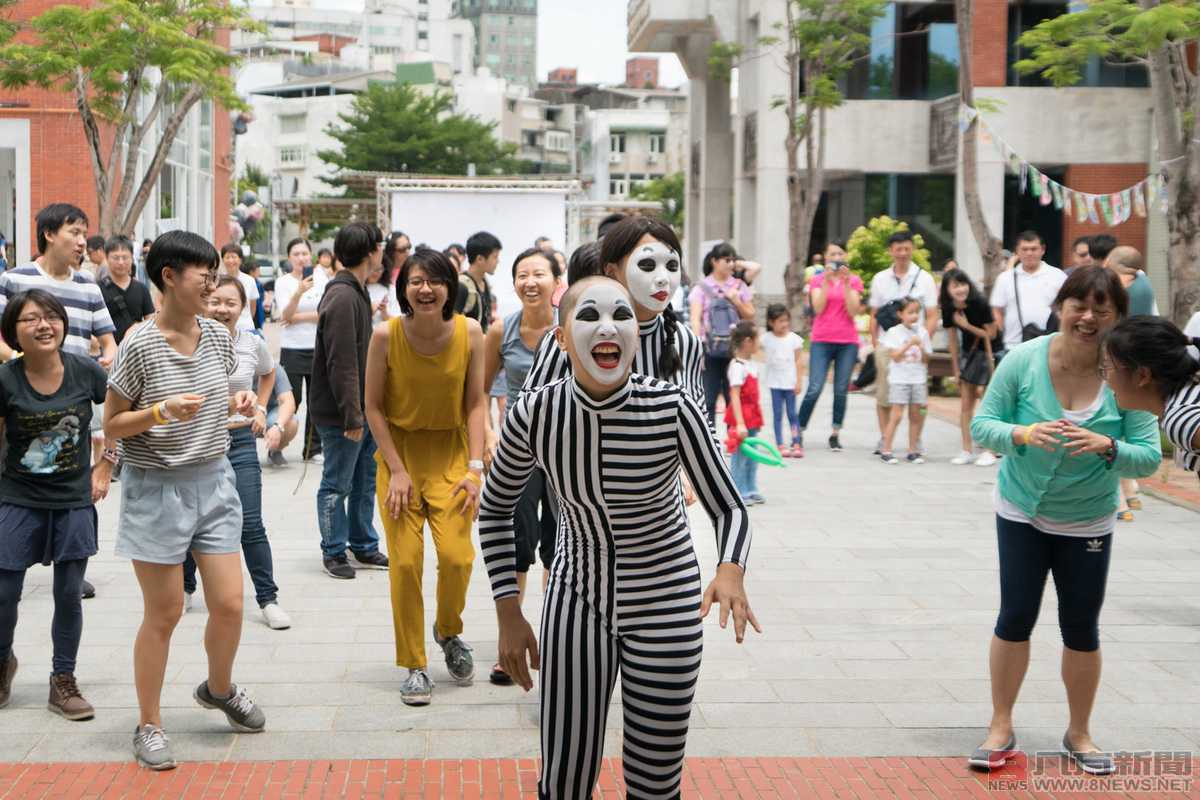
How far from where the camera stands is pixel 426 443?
19.7 feet

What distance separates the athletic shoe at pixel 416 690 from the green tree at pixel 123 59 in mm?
16713

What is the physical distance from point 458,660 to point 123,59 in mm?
17483

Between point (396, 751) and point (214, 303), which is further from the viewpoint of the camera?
point (214, 303)

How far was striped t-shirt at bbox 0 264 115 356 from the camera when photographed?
→ 788cm

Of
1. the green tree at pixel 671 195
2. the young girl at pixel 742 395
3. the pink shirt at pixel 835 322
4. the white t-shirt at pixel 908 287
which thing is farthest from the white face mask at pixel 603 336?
the green tree at pixel 671 195

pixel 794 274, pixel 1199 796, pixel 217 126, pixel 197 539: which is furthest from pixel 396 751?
pixel 217 126

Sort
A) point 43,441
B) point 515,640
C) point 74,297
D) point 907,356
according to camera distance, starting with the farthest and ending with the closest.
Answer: point 907,356 → point 74,297 → point 43,441 → point 515,640

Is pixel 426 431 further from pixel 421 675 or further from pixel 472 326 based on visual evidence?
pixel 421 675

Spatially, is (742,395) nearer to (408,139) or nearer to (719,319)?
(719,319)

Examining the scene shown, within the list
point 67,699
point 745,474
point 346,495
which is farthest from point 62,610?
point 745,474

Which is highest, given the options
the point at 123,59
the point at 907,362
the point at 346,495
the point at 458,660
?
the point at 123,59

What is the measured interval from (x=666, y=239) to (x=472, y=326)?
1.72 m

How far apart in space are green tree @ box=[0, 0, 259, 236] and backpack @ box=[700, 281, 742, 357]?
11.5 metres

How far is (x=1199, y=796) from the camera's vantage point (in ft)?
15.9
